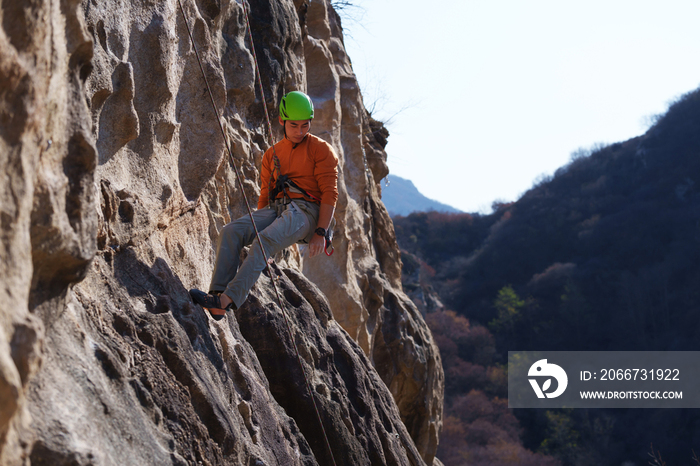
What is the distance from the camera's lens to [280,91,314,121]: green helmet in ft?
13.8

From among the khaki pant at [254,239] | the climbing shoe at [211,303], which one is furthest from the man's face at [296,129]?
the climbing shoe at [211,303]

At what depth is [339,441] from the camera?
4.84 m

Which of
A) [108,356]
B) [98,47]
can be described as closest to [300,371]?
[108,356]

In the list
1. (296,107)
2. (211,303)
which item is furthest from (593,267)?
(211,303)

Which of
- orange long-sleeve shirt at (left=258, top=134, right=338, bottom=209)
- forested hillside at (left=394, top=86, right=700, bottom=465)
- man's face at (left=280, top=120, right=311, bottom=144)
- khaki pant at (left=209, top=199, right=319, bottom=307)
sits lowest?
khaki pant at (left=209, top=199, right=319, bottom=307)

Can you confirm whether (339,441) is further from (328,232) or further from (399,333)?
(399,333)

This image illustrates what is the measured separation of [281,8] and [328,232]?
4.11m

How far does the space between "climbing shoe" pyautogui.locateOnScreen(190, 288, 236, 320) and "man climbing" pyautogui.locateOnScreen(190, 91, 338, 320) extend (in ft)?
0.43

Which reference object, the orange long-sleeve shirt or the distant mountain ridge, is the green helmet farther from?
the distant mountain ridge

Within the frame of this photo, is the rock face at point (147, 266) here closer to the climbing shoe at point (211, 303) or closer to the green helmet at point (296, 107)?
the climbing shoe at point (211, 303)

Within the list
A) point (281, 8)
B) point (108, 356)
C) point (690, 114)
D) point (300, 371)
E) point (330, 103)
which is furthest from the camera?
point (690, 114)

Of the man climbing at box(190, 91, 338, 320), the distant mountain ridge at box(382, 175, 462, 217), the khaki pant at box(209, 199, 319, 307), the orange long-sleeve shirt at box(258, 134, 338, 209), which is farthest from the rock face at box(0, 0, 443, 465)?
the distant mountain ridge at box(382, 175, 462, 217)

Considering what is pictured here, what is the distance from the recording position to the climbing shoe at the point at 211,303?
3.66 m

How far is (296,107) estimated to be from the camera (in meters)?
4.21
